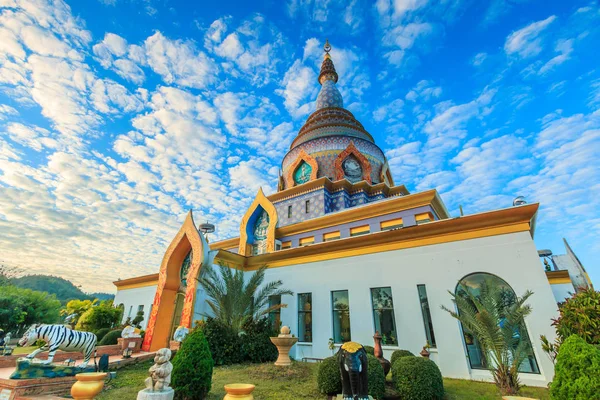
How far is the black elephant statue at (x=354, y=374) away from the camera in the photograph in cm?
509

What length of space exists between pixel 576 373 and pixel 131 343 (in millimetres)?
14222

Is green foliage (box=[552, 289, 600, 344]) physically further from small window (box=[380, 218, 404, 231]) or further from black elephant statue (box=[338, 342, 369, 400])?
small window (box=[380, 218, 404, 231])

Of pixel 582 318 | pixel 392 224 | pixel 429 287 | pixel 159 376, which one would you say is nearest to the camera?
pixel 159 376

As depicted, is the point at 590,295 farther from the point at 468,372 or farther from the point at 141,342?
the point at 141,342

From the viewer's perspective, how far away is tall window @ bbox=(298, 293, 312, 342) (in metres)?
11.5

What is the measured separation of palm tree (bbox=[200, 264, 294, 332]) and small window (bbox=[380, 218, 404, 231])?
6.67 meters

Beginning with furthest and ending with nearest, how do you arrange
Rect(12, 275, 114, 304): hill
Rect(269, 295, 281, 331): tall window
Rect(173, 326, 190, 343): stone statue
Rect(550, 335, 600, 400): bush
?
Rect(12, 275, 114, 304): hill, Rect(269, 295, 281, 331): tall window, Rect(173, 326, 190, 343): stone statue, Rect(550, 335, 600, 400): bush

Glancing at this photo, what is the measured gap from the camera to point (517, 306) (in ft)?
21.8

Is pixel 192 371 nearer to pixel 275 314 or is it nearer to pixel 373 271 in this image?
pixel 373 271

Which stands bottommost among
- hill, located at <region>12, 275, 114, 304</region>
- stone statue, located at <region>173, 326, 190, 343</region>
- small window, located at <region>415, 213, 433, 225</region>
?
stone statue, located at <region>173, 326, 190, 343</region>

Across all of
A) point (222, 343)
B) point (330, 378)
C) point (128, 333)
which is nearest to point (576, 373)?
point (330, 378)

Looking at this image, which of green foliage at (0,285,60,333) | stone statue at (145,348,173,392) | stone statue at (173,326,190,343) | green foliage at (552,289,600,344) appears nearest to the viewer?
stone statue at (145,348,173,392)

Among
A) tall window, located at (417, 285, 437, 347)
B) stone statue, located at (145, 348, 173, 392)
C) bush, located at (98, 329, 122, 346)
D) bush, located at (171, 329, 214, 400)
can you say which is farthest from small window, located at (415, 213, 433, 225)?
bush, located at (98, 329, 122, 346)

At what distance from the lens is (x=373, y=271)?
10523 millimetres
